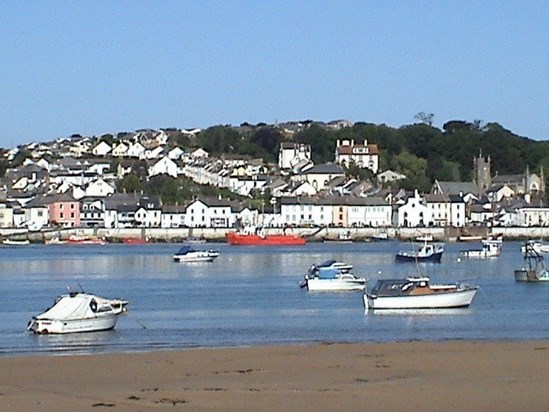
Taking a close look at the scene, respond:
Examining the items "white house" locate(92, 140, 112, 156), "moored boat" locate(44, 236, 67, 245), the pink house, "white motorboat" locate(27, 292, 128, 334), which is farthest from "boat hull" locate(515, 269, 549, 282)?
"white house" locate(92, 140, 112, 156)

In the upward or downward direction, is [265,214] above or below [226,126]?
below

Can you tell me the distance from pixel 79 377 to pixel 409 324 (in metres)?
11.4

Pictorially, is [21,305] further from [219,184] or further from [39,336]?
[219,184]

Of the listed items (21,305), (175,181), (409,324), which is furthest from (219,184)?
(409,324)

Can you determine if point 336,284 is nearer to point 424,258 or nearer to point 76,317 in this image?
point 76,317

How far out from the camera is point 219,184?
133 meters

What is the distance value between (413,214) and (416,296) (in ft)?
274

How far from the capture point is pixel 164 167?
136 metres

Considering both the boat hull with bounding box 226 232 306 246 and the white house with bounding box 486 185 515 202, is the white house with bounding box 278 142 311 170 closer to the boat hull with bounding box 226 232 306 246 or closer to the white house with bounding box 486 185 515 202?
the white house with bounding box 486 185 515 202

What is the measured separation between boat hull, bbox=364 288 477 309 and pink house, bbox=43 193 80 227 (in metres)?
83.5

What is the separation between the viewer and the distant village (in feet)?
370

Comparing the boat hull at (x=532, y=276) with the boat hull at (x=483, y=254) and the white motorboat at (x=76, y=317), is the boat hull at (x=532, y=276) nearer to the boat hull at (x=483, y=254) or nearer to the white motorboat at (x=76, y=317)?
the white motorboat at (x=76, y=317)

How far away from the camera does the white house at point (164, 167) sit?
441 ft

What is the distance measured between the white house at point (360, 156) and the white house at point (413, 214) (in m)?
25.1
